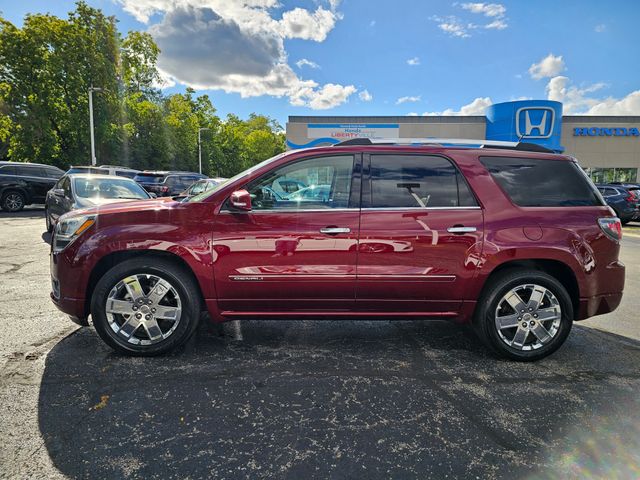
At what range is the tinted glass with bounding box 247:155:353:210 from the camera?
343cm

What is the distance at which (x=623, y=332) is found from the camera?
437cm

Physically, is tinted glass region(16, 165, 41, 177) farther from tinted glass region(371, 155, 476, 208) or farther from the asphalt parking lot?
tinted glass region(371, 155, 476, 208)

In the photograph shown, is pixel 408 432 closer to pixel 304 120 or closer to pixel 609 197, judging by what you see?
pixel 609 197

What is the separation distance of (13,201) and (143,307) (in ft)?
52.6

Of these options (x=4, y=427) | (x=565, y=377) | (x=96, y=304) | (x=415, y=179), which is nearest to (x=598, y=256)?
(x=565, y=377)

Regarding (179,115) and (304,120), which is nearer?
(304,120)

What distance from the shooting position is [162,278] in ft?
11.1

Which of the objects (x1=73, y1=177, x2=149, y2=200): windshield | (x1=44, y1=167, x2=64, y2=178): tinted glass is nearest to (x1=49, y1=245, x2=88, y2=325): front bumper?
(x1=73, y1=177, x2=149, y2=200): windshield

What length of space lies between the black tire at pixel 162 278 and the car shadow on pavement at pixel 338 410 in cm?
13

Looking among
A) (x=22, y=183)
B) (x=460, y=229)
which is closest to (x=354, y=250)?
(x=460, y=229)

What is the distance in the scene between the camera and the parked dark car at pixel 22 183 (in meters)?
15.4

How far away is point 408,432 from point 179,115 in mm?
50802

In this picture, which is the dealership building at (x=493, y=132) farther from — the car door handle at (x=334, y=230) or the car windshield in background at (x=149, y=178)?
the car door handle at (x=334, y=230)

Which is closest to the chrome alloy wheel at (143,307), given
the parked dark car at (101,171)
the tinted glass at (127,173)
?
the parked dark car at (101,171)
